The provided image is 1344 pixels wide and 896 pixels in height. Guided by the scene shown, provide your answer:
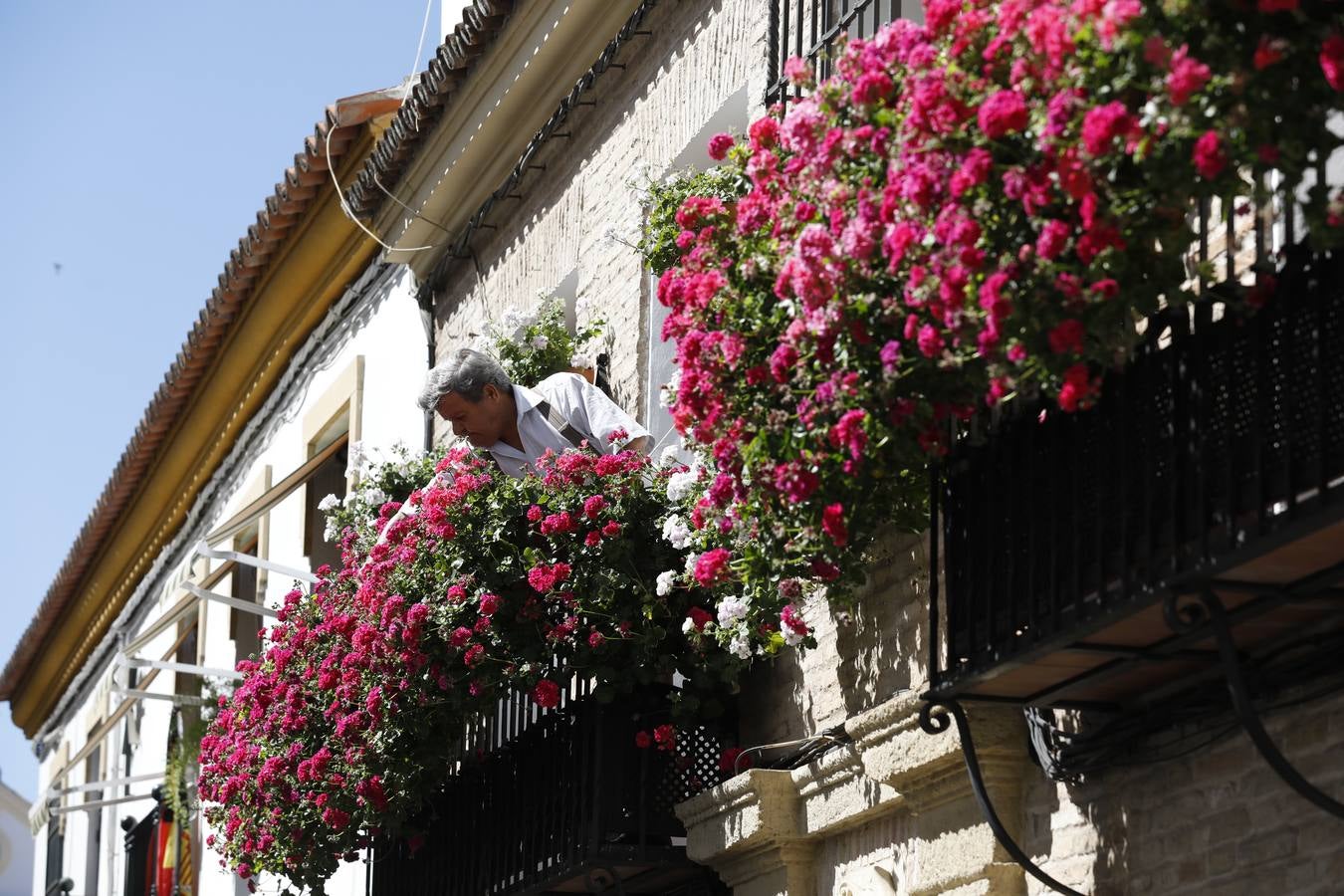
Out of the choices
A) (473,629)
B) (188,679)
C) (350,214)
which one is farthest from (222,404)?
(473,629)

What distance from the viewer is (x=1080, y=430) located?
516 centimetres

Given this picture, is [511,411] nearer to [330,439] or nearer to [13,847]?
[330,439]

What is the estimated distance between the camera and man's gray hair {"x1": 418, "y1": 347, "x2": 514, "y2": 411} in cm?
841

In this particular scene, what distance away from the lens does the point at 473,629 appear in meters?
7.68

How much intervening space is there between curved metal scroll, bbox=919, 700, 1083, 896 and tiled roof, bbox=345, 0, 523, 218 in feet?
17.5

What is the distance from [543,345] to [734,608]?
2.99 m

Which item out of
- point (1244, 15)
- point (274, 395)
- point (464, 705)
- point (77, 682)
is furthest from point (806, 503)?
point (77, 682)

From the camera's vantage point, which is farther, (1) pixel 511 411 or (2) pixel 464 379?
(1) pixel 511 411

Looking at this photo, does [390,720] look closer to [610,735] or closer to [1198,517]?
[610,735]

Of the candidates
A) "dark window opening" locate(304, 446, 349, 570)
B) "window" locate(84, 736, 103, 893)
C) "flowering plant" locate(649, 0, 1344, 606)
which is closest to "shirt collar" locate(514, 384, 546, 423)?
"flowering plant" locate(649, 0, 1344, 606)

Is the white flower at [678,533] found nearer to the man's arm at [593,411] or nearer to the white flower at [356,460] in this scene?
the man's arm at [593,411]

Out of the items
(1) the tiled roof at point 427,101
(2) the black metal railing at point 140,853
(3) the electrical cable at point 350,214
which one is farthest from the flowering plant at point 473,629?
(2) the black metal railing at point 140,853

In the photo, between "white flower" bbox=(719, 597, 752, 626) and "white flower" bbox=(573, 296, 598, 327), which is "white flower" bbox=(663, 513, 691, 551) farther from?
"white flower" bbox=(573, 296, 598, 327)

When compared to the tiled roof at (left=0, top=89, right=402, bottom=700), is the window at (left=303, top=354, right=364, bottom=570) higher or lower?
lower
